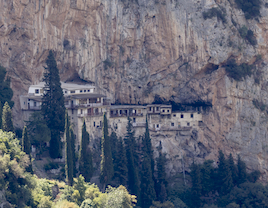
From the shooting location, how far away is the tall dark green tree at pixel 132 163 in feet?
214

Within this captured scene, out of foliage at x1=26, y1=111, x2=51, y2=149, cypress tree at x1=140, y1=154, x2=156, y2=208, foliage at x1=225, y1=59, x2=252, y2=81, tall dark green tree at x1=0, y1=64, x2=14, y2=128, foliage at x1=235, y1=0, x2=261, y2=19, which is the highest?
foliage at x1=235, y1=0, x2=261, y2=19

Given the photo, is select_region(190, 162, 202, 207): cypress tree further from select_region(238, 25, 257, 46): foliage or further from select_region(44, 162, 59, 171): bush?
select_region(238, 25, 257, 46): foliage

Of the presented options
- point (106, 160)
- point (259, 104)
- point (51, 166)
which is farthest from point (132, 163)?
point (259, 104)

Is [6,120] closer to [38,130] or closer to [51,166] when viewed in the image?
[38,130]

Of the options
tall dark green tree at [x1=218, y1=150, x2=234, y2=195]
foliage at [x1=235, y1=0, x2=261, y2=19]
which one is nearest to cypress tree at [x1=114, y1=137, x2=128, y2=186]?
tall dark green tree at [x1=218, y1=150, x2=234, y2=195]

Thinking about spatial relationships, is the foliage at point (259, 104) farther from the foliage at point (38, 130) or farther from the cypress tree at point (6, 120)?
the cypress tree at point (6, 120)

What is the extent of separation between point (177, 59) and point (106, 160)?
1797 centimetres

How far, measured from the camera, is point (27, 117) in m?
66.2

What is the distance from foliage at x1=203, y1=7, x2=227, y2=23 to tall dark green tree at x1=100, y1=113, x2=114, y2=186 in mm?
19646

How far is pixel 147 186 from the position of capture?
65.9 m

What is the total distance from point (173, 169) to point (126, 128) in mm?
7511

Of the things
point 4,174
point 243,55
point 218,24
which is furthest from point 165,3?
point 4,174

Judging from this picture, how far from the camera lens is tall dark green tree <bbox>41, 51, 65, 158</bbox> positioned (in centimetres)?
6335

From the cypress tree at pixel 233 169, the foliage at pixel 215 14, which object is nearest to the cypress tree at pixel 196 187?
the cypress tree at pixel 233 169
